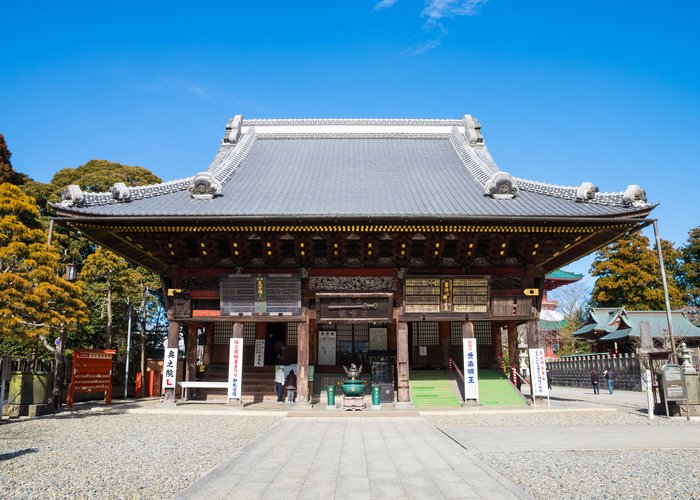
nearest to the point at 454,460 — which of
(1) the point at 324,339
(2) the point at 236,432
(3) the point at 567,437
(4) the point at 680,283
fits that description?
(3) the point at 567,437

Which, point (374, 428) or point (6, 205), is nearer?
point (374, 428)

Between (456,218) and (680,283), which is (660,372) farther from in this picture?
(680,283)

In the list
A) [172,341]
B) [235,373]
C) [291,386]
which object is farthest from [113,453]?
[291,386]

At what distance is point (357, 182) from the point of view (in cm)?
1939

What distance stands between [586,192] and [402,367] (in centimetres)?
915

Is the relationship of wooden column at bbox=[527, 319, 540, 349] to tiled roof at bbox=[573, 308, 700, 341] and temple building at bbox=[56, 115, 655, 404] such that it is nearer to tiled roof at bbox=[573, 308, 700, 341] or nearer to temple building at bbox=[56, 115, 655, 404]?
temple building at bbox=[56, 115, 655, 404]

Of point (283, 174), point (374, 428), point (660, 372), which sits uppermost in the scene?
point (283, 174)

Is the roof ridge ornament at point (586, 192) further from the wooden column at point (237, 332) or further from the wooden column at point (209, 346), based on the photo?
the wooden column at point (209, 346)

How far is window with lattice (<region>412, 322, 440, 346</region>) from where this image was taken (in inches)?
856

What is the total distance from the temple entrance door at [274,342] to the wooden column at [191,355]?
354 cm

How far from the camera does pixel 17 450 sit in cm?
871

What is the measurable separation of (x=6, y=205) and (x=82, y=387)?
23.3ft

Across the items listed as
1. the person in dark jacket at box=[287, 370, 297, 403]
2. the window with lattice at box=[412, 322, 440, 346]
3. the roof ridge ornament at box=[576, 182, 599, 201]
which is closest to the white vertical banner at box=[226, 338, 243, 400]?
the person in dark jacket at box=[287, 370, 297, 403]

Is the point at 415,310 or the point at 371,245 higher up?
the point at 371,245
